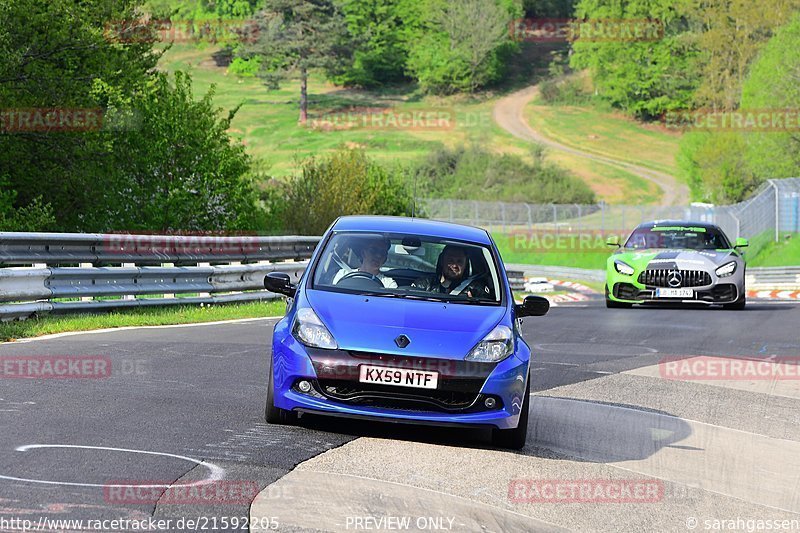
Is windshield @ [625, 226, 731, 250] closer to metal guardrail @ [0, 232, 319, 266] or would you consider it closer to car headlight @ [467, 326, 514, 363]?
metal guardrail @ [0, 232, 319, 266]

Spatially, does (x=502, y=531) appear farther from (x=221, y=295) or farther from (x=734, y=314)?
(x=734, y=314)

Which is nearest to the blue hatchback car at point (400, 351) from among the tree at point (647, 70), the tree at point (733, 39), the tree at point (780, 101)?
the tree at point (780, 101)

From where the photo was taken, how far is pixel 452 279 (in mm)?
9070

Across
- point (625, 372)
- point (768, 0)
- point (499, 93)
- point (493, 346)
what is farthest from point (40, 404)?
point (499, 93)

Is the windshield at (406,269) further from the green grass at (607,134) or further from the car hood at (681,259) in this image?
the green grass at (607,134)

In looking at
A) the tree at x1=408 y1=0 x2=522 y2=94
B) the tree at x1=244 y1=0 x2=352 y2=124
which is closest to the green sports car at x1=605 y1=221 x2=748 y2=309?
the tree at x1=244 y1=0 x2=352 y2=124

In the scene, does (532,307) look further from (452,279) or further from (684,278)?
(684,278)

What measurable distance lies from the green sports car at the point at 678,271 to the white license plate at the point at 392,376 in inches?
535

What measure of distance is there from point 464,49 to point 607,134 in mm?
20149

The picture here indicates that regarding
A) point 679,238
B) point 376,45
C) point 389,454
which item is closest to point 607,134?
point 376,45

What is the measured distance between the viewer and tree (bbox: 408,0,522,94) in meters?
130

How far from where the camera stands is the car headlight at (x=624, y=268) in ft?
69.1

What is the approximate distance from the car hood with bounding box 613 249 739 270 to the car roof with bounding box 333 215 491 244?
11420mm

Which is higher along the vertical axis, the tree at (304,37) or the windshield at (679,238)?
the tree at (304,37)
